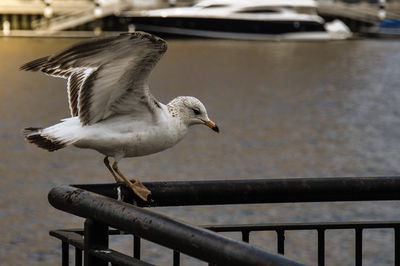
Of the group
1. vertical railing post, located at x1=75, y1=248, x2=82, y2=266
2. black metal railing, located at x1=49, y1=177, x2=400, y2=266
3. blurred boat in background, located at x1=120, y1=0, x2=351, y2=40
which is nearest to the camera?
black metal railing, located at x1=49, y1=177, x2=400, y2=266

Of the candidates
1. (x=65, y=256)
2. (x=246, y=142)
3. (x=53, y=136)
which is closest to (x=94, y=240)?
(x=65, y=256)

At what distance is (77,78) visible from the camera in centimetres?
411

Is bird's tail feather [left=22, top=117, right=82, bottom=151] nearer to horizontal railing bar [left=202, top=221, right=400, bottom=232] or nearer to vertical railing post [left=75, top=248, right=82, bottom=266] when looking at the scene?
horizontal railing bar [left=202, top=221, right=400, bottom=232]

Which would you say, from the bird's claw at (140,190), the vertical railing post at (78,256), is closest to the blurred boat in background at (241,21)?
the bird's claw at (140,190)

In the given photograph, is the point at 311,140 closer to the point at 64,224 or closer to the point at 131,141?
the point at 64,224

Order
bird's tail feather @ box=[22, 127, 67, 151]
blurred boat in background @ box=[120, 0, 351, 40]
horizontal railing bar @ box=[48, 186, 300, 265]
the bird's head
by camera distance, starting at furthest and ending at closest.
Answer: blurred boat in background @ box=[120, 0, 351, 40]
the bird's head
bird's tail feather @ box=[22, 127, 67, 151]
horizontal railing bar @ box=[48, 186, 300, 265]

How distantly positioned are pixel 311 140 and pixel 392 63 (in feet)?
74.0

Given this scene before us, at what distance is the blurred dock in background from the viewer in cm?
5197

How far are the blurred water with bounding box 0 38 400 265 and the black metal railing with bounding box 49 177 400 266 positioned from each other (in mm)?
7674

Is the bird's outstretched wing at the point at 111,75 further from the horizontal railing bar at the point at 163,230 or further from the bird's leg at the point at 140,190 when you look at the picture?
the horizontal railing bar at the point at 163,230


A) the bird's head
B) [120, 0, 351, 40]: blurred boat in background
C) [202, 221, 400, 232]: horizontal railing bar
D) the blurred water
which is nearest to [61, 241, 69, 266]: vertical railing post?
[202, 221, 400, 232]: horizontal railing bar

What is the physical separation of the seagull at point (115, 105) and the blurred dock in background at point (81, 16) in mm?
45210

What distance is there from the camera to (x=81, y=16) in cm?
5294

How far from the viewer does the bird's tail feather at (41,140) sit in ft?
12.1
